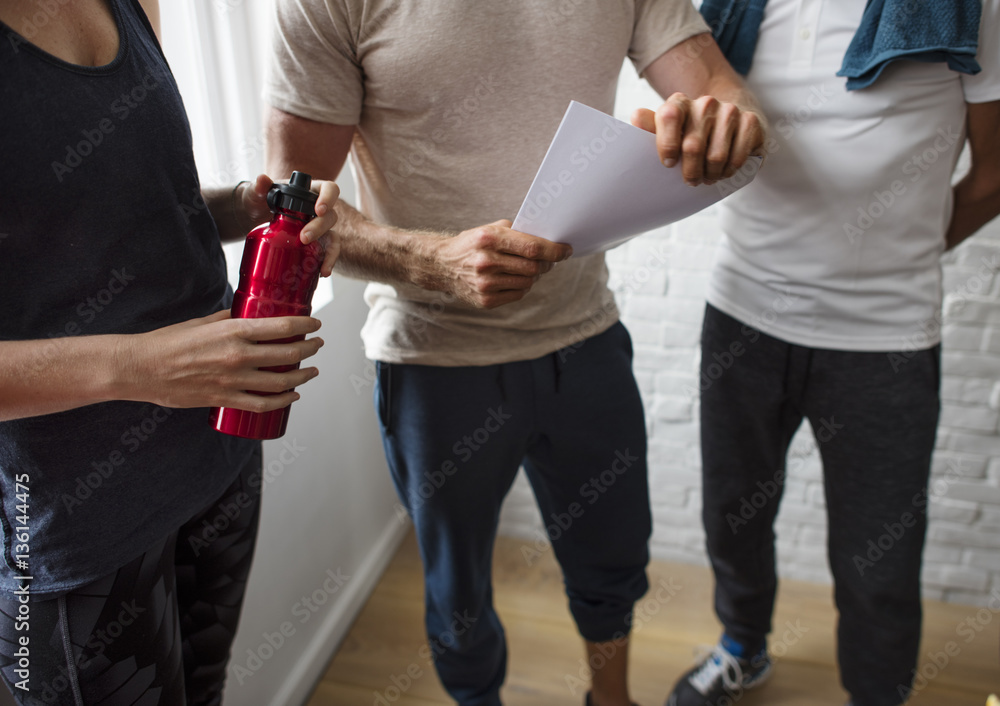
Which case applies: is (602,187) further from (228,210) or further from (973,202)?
(973,202)

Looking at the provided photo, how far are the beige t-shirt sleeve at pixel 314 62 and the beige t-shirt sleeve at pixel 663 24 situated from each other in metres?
0.41

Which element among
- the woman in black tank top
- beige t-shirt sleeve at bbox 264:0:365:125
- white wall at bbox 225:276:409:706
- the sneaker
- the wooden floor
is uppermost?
beige t-shirt sleeve at bbox 264:0:365:125

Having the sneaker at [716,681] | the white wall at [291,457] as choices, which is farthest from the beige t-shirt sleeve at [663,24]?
the sneaker at [716,681]

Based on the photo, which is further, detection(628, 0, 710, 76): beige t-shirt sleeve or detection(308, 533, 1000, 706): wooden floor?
detection(308, 533, 1000, 706): wooden floor

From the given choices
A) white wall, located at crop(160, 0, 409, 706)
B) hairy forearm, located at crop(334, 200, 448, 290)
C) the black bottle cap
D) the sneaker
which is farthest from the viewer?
the sneaker

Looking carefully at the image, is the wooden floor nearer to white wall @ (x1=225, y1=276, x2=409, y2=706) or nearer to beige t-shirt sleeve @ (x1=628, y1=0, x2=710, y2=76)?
white wall @ (x1=225, y1=276, x2=409, y2=706)

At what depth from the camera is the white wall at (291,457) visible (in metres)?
1.29

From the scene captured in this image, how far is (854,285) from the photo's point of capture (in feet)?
3.53

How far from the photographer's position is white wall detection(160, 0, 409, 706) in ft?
4.23

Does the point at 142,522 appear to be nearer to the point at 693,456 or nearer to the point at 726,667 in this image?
the point at 726,667

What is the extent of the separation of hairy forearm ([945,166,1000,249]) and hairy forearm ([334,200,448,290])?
861 mm

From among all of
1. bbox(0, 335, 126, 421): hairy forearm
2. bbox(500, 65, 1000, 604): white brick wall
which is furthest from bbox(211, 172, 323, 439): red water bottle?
bbox(500, 65, 1000, 604): white brick wall

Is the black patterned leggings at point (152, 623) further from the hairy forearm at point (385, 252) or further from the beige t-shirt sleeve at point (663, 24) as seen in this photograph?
the beige t-shirt sleeve at point (663, 24)

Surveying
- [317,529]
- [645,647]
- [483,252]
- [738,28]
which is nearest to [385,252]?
[483,252]
